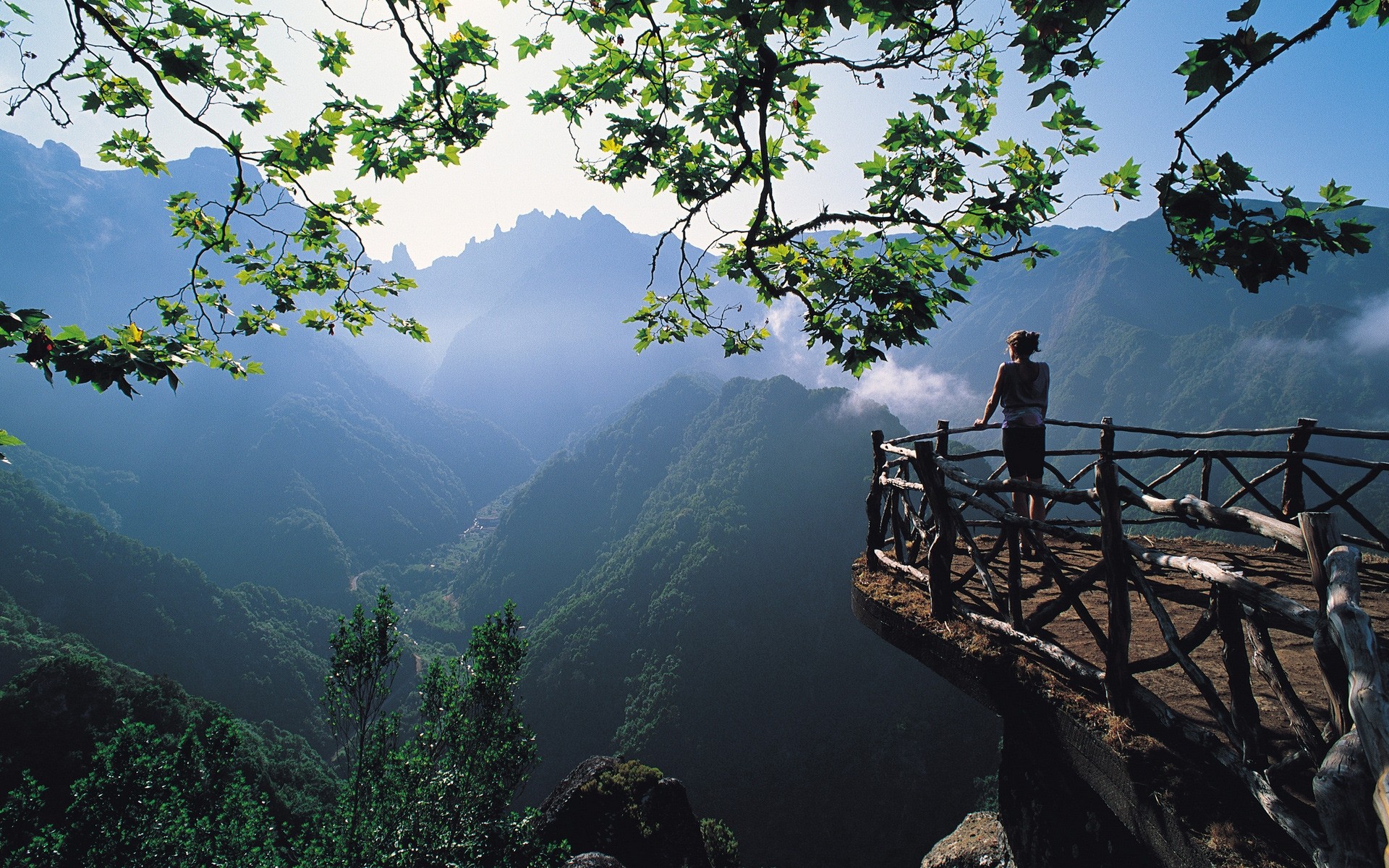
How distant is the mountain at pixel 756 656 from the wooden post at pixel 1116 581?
227 ft

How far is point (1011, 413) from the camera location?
6691mm

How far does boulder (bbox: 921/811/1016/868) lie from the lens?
24.6ft

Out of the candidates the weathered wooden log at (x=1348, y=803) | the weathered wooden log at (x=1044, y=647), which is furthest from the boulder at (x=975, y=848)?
the weathered wooden log at (x=1348, y=803)

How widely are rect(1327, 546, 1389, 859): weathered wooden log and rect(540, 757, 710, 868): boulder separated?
16448 millimetres

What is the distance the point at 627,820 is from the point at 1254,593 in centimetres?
1726

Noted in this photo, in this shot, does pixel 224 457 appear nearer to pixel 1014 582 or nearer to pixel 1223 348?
pixel 1014 582

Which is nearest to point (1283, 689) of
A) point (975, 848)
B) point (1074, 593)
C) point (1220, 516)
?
point (1220, 516)

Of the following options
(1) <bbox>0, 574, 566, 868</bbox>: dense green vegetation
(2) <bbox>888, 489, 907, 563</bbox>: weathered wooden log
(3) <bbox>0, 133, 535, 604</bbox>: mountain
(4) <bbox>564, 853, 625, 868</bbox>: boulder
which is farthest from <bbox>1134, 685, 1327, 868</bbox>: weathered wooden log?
(3) <bbox>0, 133, 535, 604</bbox>: mountain

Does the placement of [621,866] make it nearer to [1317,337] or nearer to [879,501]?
[879,501]

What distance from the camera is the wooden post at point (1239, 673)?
9.06 ft

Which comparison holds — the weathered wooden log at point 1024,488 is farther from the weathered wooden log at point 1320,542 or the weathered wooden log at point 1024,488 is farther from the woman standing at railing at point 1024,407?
the woman standing at railing at point 1024,407

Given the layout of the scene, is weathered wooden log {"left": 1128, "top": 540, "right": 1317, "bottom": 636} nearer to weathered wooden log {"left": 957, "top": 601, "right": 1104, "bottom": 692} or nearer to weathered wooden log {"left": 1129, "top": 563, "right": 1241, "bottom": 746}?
weathered wooden log {"left": 1129, "top": 563, "right": 1241, "bottom": 746}

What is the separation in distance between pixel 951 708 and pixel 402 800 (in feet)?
248

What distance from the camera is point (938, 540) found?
5.11 meters
